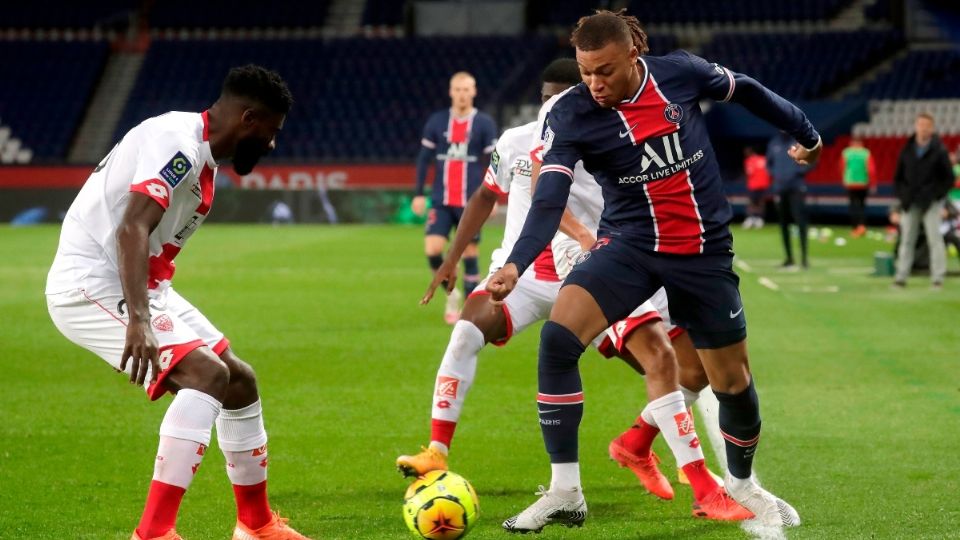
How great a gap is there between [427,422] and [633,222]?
3.00 meters

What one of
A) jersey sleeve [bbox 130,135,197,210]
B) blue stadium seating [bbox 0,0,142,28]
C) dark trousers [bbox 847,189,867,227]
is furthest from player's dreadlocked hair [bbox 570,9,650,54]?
blue stadium seating [bbox 0,0,142,28]

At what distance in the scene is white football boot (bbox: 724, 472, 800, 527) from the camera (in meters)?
5.65

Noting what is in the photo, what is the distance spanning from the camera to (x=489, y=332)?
6715mm

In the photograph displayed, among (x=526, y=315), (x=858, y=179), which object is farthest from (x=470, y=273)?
(x=858, y=179)

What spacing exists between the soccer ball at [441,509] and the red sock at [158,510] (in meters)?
0.94

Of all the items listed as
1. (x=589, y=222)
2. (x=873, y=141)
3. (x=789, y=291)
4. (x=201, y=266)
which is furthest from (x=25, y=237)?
(x=589, y=222)

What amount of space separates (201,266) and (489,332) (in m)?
14.0

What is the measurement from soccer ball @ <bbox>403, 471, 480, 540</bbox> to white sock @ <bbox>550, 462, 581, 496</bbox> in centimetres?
38

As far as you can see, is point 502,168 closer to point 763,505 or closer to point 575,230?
point 575,230

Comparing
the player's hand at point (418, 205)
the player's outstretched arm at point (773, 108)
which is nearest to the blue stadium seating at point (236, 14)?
the player's hand at point (418, 205)

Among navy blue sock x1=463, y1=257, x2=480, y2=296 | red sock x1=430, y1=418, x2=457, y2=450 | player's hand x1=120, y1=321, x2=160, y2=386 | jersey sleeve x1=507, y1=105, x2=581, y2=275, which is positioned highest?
jersey sleeve x1=507, y1=105, x2=581, y2=275

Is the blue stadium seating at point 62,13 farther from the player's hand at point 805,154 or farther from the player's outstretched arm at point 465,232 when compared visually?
the player's hand at point 805,154

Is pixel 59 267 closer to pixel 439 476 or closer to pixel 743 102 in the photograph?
pixel 439 476

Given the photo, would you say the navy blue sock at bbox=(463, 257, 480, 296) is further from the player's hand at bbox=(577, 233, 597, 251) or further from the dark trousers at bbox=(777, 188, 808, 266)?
the player's hand at bbox=(577, 233, 597, 251)
